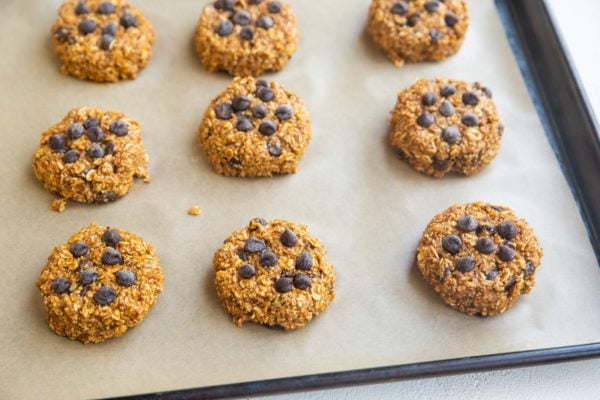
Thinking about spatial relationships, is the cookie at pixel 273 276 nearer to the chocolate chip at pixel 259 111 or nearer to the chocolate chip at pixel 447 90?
the chocolate chip at pixel 259 111

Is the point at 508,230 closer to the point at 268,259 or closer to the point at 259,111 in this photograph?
the point at 268,259

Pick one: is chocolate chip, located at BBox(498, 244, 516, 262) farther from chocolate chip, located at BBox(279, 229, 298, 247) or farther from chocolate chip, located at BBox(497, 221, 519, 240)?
chocolate chip, located at BBox(279, 229, 298, 247)

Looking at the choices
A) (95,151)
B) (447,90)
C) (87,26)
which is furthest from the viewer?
(87,26)

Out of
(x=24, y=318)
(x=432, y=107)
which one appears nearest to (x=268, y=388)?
(x=24, y=318)

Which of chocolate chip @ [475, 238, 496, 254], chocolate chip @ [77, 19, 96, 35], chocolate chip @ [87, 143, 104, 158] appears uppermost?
chocolate chip @ [475, 238, 496, 254]

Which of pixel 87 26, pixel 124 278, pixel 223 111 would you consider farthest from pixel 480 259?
pixel 87 26

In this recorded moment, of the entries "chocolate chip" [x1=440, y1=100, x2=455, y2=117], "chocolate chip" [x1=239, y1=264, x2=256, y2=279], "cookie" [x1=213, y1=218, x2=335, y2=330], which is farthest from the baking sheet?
"chocolate chip" [x1=440, y1=100, x2=455, y2=117]

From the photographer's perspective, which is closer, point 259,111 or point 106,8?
point 259,111

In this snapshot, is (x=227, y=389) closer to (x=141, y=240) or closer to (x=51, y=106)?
(x=141, y=240)
